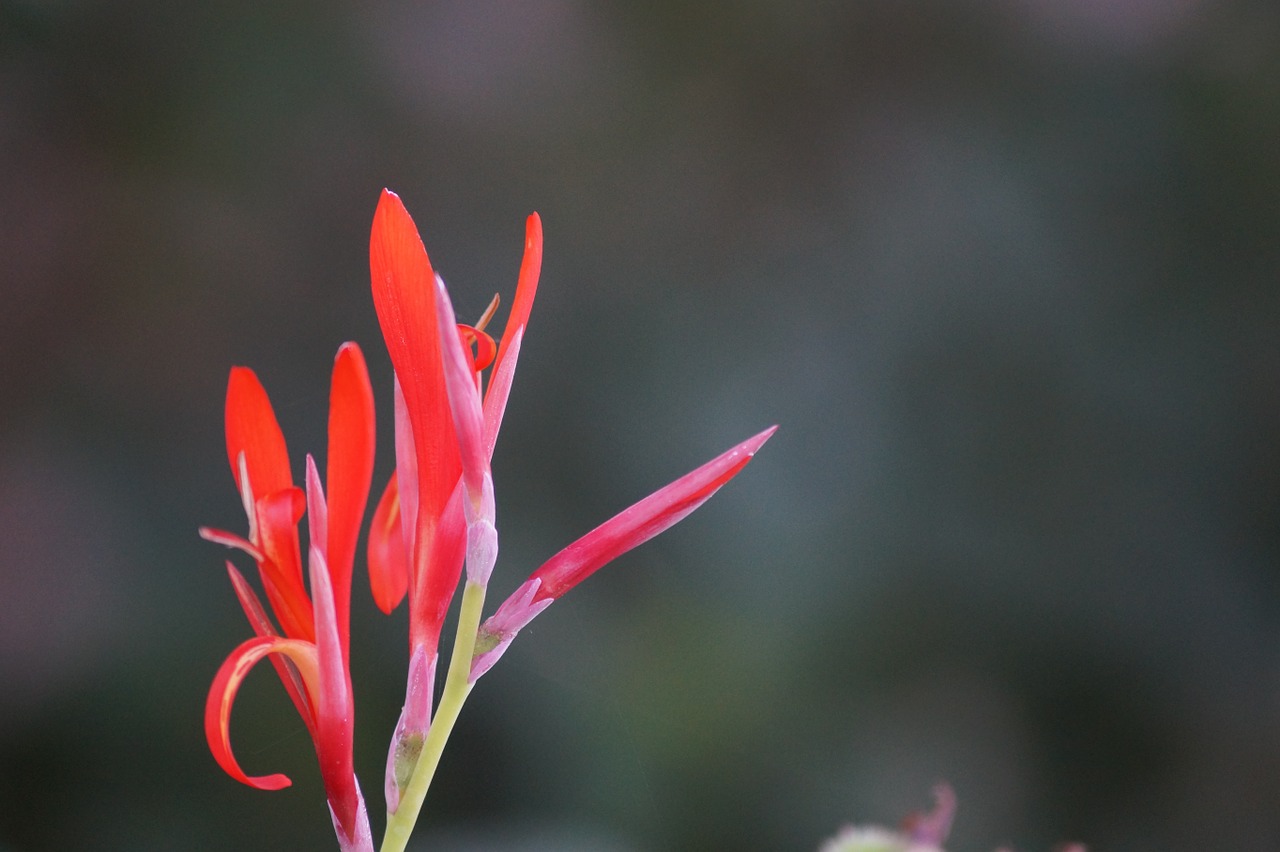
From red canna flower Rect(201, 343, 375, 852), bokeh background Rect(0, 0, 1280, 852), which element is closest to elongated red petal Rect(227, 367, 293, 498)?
red canna flower Rect(201, 343, 375, 852)

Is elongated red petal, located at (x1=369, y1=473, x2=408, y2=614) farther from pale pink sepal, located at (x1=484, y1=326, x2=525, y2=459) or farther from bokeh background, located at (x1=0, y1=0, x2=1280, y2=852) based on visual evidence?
bokeh background, located at (x1=0, y1=0, x2=1280, y2=852)

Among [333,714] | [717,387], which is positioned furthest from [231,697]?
[717,387]

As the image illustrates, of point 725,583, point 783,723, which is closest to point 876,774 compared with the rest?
point 783,723

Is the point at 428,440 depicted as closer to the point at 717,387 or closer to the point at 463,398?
the point at 463,398

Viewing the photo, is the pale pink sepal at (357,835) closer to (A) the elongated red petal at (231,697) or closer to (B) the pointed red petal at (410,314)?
(A) the elongated red petal at (231,697)

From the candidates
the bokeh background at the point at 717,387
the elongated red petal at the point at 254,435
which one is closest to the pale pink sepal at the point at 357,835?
the elongated red petal at the point at 254,435

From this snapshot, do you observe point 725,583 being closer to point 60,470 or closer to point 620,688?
point 620,688

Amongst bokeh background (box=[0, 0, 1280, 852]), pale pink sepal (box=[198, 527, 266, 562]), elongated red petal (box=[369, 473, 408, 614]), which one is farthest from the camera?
bokeh background (box=[0, 0, 1280, 852])
